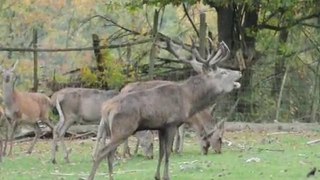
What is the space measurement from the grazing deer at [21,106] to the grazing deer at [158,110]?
4.50 m

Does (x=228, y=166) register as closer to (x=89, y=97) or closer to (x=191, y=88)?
(x=191, y=88)

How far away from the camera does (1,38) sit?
109 ft

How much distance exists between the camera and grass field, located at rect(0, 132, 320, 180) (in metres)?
12.0

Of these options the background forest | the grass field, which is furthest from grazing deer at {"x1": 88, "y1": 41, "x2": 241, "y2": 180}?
the background forest

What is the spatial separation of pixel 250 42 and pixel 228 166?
10.6 meters

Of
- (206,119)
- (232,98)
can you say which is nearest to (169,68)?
(232,98)

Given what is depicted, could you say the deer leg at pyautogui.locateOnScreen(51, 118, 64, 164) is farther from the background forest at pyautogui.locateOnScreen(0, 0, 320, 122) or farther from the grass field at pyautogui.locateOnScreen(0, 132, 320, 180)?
the background forest at pyautogui.locateOnScreen(0, 0, 320, 122)

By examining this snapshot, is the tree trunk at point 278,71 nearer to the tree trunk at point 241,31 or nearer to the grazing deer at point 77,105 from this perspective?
the tree trunk at point 241,31

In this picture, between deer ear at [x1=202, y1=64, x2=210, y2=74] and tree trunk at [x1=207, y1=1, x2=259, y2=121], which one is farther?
tree trunk at [x1=207, y1=1, x2=259, y2=121]

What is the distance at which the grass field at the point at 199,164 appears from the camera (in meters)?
12.0

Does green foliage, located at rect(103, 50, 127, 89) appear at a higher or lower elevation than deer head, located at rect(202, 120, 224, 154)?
higher

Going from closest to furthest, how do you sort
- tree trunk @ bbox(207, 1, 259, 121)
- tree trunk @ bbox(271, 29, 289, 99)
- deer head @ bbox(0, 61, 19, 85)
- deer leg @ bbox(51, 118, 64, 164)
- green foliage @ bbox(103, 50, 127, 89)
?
deer leg @ bbox(51, 118, 64, 164) < deer head @ bbox(0, 61, 19, 85) < green foliage @ bbox(103, 50, 127, 89) < tree trunk @ bbox(207, 1, 259, 121) < tree trunk @ bbox(271, 29, 289, 99)

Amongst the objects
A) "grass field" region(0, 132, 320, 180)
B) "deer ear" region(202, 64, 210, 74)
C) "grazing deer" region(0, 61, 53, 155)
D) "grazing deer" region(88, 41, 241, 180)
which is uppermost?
"deer ear" region(202, 64, 210, 74)

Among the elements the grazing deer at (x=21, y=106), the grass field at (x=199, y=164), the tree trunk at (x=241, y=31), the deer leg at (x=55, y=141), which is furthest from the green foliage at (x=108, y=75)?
the deer leg at (x=55, y=141)
